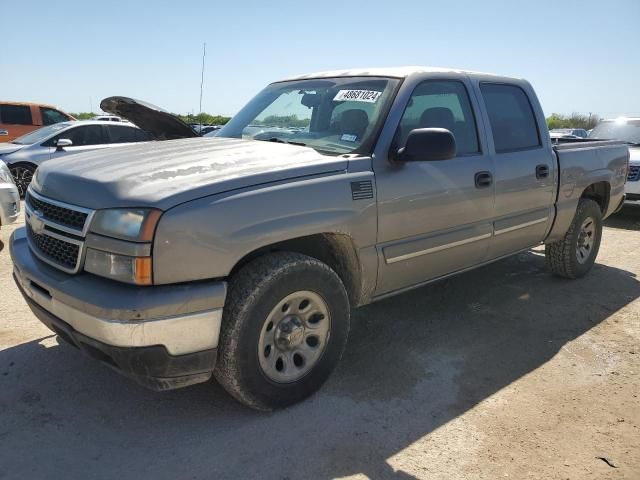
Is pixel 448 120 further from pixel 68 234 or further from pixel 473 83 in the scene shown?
pixel 68 234

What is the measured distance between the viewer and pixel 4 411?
2.84 m

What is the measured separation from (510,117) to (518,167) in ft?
1.51

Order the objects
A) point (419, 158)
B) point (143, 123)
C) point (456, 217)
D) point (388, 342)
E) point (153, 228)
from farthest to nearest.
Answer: point (143, 123) < point (388, 342) < point (456, 217) < point (419, 158) < point (153, 228)

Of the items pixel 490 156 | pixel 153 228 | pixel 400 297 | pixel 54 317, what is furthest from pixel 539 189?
pixel 54 317

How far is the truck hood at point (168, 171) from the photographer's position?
96.3 inches

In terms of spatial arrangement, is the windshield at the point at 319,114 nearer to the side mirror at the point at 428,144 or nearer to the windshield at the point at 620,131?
the side mirror at the point at 428,144

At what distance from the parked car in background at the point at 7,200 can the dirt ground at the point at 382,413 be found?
1.94m

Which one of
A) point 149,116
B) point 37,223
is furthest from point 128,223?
point 149,116

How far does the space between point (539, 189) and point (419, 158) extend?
69.3 inches

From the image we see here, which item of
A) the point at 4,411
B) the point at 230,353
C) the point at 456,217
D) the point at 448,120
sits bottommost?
the point at 4,411

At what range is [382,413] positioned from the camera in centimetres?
293

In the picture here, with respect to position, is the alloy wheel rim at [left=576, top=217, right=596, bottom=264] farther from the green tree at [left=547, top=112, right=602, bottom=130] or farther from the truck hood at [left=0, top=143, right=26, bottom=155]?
the green tree at [left=547, top=112, right=602, bottom=130]

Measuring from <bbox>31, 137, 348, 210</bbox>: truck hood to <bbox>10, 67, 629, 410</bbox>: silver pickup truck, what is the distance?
0.04 feet

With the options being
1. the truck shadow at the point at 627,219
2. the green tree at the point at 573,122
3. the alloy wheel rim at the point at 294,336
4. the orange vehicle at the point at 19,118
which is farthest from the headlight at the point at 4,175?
the green tree at the point at 573,122
